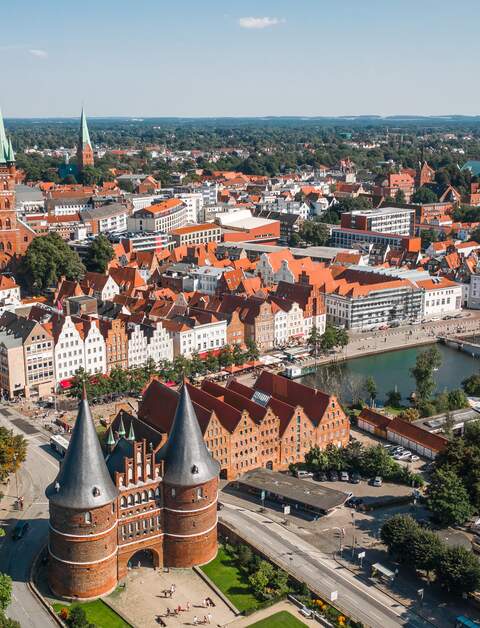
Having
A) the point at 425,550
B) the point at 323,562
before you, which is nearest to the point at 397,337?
the point at 323,562

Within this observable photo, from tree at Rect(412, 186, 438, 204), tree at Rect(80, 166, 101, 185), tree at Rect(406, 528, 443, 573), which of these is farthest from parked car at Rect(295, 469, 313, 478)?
tree at Rect(80, 166, 101, 185)

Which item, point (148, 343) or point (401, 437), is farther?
point (148, 343)

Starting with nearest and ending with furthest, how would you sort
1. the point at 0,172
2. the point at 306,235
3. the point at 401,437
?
1. the point at 401,437
2. the point at 0,172
3. the point at 306,235

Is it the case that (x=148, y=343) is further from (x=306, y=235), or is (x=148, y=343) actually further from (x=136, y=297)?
(x=306, y=235)

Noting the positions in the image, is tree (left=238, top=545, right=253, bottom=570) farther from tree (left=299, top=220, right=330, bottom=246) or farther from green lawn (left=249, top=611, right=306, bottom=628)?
tree (left=299, top=220, right=330, bottom=246)

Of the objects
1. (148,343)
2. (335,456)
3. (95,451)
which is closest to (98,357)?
(148,343)
